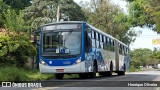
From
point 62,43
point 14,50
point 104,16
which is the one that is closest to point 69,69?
point 62,43

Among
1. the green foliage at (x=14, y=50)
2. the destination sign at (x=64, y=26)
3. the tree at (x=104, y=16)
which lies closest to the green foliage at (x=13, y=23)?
the green foliage at (x=14, y=50)

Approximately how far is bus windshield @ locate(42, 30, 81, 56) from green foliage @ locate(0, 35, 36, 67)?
3529 millimetres

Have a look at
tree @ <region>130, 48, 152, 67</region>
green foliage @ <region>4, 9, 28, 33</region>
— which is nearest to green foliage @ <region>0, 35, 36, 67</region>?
green foliage @ <region>4, 9, 28, 33</region>

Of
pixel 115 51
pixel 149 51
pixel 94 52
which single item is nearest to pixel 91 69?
pixel 94 52

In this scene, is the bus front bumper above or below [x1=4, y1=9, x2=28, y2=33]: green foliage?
below

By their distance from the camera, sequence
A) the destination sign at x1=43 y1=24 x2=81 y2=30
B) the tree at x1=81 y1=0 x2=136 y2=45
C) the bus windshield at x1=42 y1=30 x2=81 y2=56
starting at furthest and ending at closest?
the tree at x1=81 y1=0 x2=136 y2=45 → the destination sign at x1=43 y1=24 x2=81 y2=30 → the bus windshield at x1=42 y1=30 x2=81 y2=56

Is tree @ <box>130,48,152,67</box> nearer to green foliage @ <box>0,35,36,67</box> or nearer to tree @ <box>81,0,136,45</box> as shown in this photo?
tree @ <box>81,0,136,45</box>

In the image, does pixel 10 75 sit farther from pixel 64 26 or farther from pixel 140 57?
pixel 140 57

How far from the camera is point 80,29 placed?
63.9 feet

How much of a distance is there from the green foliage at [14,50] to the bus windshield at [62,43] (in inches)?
139

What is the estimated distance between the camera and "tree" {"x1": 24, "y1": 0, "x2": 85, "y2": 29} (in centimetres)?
4838

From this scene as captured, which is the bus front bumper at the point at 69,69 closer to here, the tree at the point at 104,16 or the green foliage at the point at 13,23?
the green foliage at the point at 13,23

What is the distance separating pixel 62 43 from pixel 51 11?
29872 millimetres

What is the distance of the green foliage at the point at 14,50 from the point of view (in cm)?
2239
